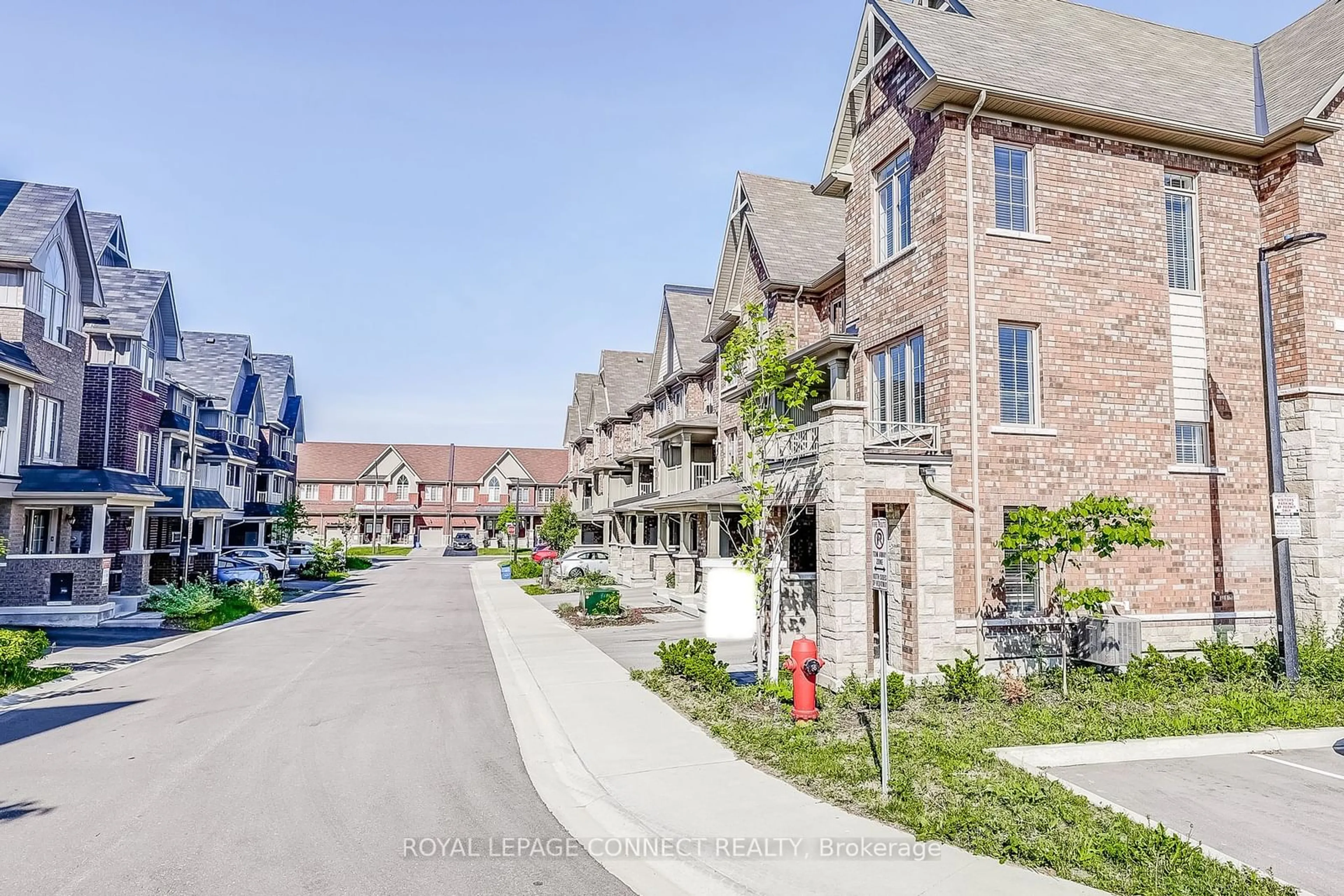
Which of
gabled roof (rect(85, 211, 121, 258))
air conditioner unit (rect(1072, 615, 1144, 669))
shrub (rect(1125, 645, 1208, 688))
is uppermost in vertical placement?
gabled roof (rect(85, 211, 121, 258))

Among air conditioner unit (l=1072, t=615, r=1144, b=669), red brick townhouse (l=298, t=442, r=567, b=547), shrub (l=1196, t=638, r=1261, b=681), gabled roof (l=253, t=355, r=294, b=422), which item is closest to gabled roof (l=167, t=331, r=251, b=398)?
gabled roof (l=253, t=355, r=294, b=422)

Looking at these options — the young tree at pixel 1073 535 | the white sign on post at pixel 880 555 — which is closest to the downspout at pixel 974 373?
the young tree at pixel 1073 535

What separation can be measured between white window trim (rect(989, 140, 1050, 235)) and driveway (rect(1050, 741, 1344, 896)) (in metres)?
8.95

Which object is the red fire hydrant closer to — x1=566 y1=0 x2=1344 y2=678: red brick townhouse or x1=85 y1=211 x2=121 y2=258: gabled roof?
x1=566 y1=0 x2=1344 y2=678: red brick townhouse

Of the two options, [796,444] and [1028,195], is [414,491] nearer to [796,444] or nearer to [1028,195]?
[796,444]

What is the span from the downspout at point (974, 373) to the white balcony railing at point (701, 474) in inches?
713

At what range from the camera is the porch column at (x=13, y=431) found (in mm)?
20266

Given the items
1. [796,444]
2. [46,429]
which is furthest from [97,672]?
[796,444]

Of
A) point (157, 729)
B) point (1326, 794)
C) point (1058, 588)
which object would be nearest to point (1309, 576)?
point (1058, 588)

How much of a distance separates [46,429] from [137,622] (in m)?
6.24

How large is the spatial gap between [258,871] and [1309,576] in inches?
691

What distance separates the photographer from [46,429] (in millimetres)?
22438

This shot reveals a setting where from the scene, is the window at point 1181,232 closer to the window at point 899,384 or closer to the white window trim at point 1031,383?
the white window trim at point 1031,383

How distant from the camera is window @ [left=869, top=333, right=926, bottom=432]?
576 inches
